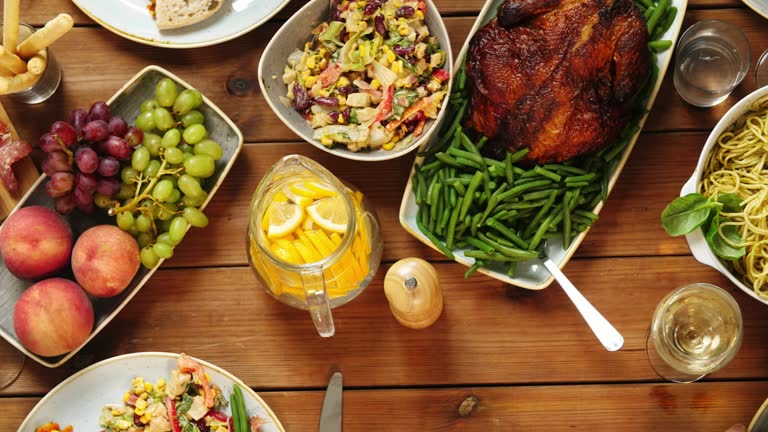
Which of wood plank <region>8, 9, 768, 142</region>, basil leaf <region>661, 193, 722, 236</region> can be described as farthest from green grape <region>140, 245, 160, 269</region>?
Answer: basil leaf <region>661, 193, 722, 236</region>

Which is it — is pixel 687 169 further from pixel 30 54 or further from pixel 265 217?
pixel 30 54

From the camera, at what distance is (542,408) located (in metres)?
1.85

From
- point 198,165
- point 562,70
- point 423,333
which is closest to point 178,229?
point 198,165

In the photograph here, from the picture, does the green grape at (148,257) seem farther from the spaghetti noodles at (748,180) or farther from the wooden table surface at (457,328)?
the spaghetti noodles at (748,180)

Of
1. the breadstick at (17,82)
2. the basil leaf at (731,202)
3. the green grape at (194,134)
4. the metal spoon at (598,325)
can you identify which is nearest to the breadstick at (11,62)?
the breadstick at (17,82)

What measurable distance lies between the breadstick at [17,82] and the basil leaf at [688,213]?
1.33m

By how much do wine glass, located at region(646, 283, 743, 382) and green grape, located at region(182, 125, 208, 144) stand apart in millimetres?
1069

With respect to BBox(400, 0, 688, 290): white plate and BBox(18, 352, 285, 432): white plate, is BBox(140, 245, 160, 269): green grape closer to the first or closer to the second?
BBox(18, 352, 285, 432): white plate

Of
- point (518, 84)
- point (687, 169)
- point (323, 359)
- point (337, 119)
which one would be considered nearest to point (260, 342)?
point (323, 359)

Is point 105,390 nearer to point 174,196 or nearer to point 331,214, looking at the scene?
point 174,196

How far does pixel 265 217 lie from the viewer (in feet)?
5.37

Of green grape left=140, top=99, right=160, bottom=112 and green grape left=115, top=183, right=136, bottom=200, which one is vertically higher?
green grape left=140, top=99, right=160, bottom=112

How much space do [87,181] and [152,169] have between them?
13 cm

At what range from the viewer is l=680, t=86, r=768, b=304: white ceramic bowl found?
1597 mm
